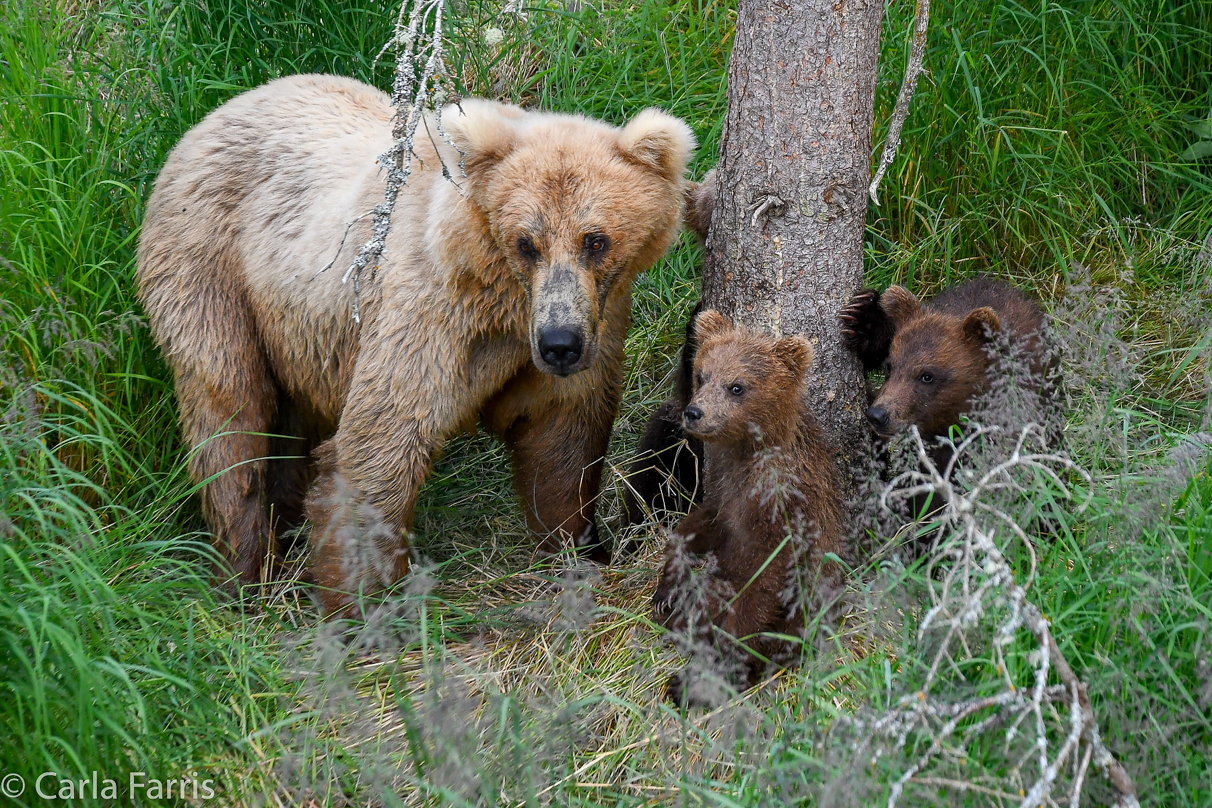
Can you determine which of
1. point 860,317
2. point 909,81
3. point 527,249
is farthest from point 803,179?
point 527,249

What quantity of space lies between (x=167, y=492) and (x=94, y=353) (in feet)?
2.15

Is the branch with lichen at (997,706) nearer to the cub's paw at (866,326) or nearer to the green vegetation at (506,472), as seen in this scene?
the green vegetation at (506,472)

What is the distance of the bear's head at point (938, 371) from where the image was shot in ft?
12.6

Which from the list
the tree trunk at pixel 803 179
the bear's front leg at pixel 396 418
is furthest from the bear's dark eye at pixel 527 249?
the tree trunk at pixel 803 179

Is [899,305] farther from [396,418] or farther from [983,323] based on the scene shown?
[396,418]

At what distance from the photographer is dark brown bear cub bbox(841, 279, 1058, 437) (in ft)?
12.6

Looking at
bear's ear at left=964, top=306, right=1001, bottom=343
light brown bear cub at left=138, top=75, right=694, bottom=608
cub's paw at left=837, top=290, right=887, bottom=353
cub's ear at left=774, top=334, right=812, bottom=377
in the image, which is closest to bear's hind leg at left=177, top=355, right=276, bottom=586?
light brown bear cub at left=138, top=75, right=694, bottom=608

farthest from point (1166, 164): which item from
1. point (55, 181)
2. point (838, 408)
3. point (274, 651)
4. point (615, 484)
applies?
point (55, 181)

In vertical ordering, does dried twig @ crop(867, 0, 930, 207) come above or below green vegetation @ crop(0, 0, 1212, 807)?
above

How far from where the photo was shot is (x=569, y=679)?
3641 millimetres

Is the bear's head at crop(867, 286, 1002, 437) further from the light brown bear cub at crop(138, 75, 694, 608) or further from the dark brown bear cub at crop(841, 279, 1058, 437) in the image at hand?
the light brown bear cub at crop(138, 75, 694, 608)

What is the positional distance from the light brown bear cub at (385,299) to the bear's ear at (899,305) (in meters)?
0.83

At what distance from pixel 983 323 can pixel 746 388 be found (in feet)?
3.04

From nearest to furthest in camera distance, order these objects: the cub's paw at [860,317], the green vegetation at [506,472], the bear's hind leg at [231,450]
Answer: the green vegetation at [506,472] → the cub's paw at [860,317] → the bear's hind leg at [231,450]
